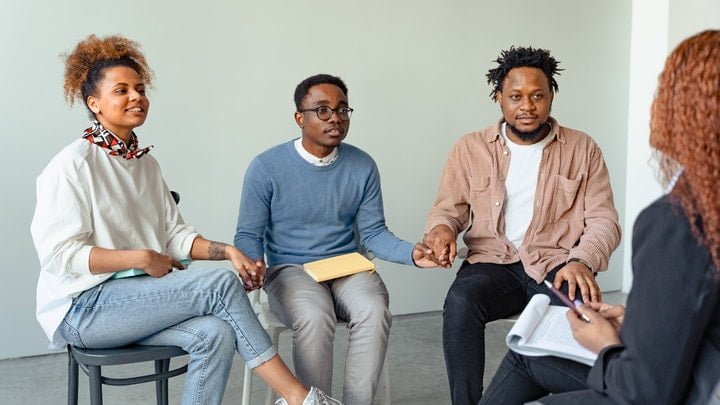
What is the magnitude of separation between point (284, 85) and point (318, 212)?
1.14 m

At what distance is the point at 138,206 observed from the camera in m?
2.36

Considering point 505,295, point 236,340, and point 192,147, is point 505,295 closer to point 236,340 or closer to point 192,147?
point 236,340

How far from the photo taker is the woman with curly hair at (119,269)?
2.10 metres

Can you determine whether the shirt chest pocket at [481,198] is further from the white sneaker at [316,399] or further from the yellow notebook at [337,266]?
the white sneaker at [316,399]

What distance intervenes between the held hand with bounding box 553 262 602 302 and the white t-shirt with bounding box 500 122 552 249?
277 millimetres

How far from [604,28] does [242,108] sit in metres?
2.16

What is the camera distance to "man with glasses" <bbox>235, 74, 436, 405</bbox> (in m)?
2.66

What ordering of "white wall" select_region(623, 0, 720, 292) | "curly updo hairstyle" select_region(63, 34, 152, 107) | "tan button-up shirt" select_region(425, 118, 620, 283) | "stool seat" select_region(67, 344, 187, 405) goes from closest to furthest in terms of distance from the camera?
1. "stool seat" select_region(67, 344, 187, 405)
2. "curly updo hairstyle" select_region(63, 34, 152, 107)
3. "tan button-up shirt" select_region(425, 118, 620, 283)
4. "white wall" select_region(623, 0, 720, 292)

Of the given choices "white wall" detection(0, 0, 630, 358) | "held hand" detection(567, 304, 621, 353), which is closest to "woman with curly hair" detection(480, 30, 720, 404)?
"held hand" detection(567, 304, 621, 353)

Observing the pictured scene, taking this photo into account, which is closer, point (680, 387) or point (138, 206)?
point (680, 387)

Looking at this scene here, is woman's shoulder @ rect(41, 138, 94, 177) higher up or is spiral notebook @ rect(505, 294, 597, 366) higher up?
woman's shoulder @ rect(41, 138, 94, 177)

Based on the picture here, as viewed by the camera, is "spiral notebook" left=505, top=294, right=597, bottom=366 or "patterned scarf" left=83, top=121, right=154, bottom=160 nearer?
"spiral notebook" left=505, top=294, right=597, bottom=366

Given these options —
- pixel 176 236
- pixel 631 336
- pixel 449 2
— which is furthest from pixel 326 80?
pixel 631 336

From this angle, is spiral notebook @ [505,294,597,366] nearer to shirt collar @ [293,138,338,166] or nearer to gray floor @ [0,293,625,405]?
shirt collar @ [293,138,338,166]
